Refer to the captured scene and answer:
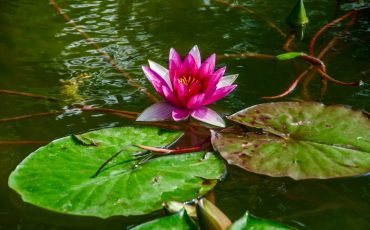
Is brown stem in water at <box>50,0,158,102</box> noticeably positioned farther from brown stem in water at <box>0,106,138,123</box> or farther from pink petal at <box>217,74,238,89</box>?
pink petal at <box>217,74,238,89</box>

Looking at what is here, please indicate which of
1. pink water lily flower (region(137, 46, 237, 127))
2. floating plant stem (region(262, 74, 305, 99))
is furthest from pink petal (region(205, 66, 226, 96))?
floating plant stem (region(262, 74, 305, 99))

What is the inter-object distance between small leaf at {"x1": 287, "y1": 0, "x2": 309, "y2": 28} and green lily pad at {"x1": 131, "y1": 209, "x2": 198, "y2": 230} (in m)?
1.50

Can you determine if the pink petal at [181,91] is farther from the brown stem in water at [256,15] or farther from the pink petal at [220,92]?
the brown stem in water at [256,15]

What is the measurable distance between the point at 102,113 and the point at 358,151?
2.76 feet

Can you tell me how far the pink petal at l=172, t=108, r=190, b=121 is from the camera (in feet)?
4.88

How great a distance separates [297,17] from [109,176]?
1.38 meters

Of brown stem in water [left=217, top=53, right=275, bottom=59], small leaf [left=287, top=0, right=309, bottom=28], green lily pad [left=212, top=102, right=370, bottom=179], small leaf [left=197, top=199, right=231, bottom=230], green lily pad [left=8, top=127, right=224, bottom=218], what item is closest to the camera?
small leaf [left=197, top=199, right=231, bottom=230]

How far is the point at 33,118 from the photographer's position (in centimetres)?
164

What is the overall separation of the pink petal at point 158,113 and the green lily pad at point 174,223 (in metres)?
0.52

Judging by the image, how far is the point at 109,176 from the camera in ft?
4.19

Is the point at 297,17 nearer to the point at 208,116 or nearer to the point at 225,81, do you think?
the point at 225,81

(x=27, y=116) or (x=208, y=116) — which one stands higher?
(x=208, y=116)

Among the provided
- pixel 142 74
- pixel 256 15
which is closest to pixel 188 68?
A: pixel 142 74

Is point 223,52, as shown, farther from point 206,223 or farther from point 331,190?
point 206,223
